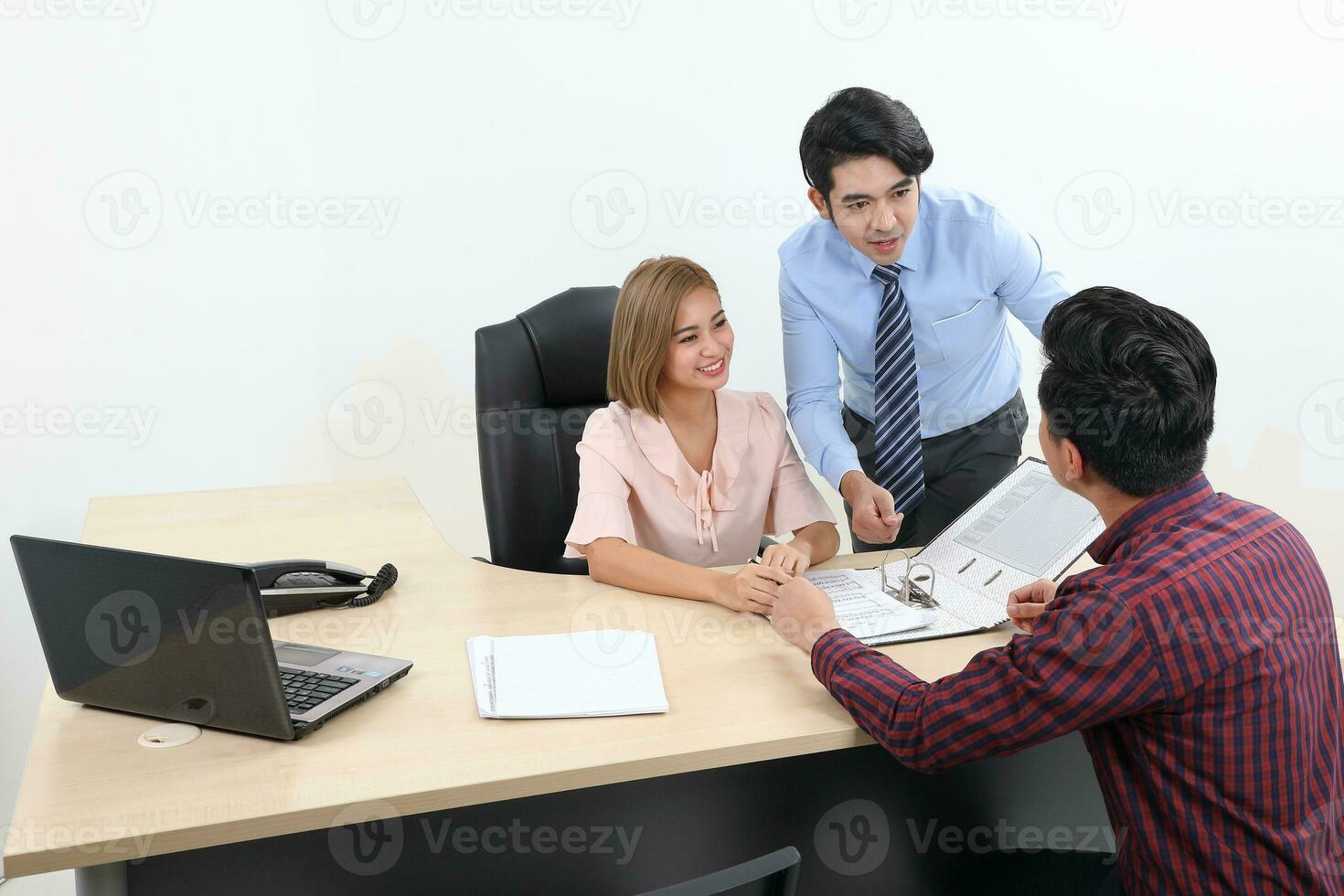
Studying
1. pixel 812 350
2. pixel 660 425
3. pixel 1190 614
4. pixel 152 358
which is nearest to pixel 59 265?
pixel 152 358

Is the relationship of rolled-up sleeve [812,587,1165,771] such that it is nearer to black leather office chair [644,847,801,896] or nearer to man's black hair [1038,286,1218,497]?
man's black hair [1038,286,1218,497]

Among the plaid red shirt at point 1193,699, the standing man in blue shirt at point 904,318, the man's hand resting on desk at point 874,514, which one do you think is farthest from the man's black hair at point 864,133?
the plaid red shirt at point 1193,699

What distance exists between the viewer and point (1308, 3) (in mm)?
3494

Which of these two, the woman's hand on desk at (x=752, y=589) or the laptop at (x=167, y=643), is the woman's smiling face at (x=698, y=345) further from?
the laptop at (x=167, y=643)

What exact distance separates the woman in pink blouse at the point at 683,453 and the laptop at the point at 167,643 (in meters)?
0.70

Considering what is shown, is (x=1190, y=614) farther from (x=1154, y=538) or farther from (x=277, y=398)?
(x=277, y=398)

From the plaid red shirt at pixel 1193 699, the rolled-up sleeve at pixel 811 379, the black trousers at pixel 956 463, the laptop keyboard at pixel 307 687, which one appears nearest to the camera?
the plaid red shirt at pixel 1193 699

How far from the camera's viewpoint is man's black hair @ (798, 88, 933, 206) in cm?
200

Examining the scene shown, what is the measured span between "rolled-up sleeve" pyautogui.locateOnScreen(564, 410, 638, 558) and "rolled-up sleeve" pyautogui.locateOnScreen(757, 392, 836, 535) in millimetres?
296

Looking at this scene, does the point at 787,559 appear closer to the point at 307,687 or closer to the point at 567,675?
the point at 567,675

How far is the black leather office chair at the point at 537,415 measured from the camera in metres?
2.33

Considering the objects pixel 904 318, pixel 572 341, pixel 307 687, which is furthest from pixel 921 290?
pixel 307 687

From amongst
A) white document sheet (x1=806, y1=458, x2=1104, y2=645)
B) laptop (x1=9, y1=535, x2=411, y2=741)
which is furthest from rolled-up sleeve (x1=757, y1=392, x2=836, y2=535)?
laptop (x1=9, y1=535, x2=411, y2=741)

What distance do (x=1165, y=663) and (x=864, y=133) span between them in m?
1.19
